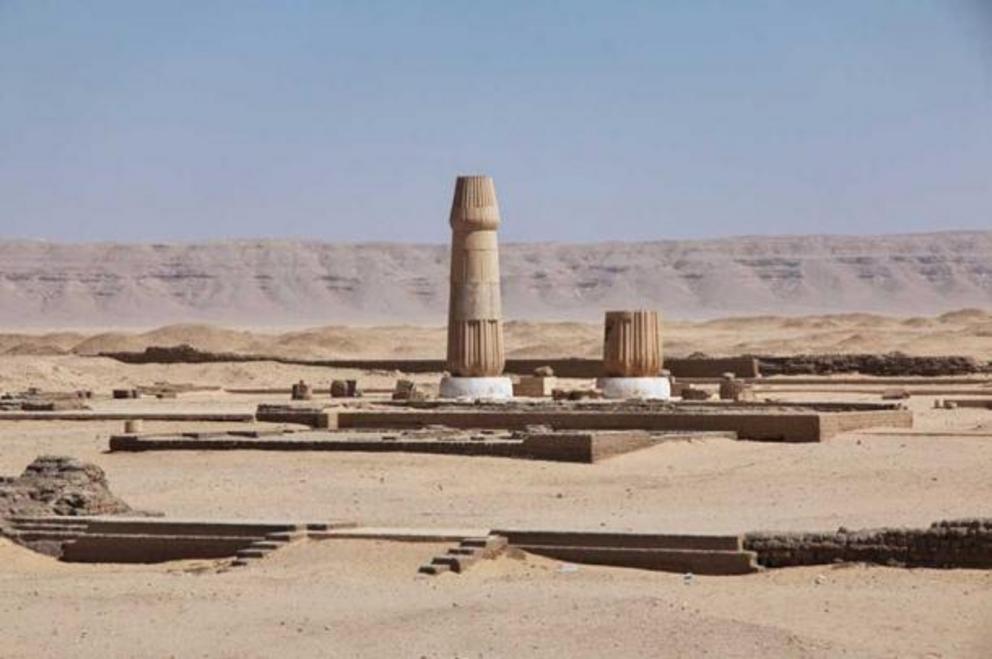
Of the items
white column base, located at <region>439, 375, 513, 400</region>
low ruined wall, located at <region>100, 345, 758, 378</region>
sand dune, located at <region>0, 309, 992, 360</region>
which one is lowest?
white column base, located at <region>439, 375, 513, 400</region>

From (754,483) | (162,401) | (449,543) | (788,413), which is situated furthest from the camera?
(162,401)

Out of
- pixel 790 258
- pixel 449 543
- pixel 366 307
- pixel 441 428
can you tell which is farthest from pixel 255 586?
pixel 790 258

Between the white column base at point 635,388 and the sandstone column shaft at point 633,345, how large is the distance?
0.19 meters

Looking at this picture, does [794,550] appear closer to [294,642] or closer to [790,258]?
[294,642]

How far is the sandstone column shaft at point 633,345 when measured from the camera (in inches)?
1344

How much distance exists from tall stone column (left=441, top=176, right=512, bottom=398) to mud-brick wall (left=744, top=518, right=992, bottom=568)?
1722 cm

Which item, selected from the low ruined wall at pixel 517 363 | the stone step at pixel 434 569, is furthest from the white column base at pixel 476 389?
the stone step at pixel 434 569

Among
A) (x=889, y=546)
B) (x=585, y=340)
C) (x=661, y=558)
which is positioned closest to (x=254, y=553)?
(x=661, y=558)

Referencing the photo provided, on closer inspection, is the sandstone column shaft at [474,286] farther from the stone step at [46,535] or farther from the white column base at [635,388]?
the stone step at [46,535]

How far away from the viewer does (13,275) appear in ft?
580

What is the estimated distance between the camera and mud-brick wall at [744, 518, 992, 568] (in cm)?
1580

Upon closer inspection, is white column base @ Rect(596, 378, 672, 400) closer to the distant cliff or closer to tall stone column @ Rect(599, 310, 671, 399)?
tall stone column @ Rect(599, 310, 671, 399)

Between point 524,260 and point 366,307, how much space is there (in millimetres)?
22533

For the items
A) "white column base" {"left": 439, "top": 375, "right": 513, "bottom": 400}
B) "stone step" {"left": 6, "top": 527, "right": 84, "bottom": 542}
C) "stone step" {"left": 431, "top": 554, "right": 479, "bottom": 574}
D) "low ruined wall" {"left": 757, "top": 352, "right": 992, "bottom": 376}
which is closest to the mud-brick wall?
"stone step" {"left": 431, "top": 554, "right": 479, "bottom": 574}
